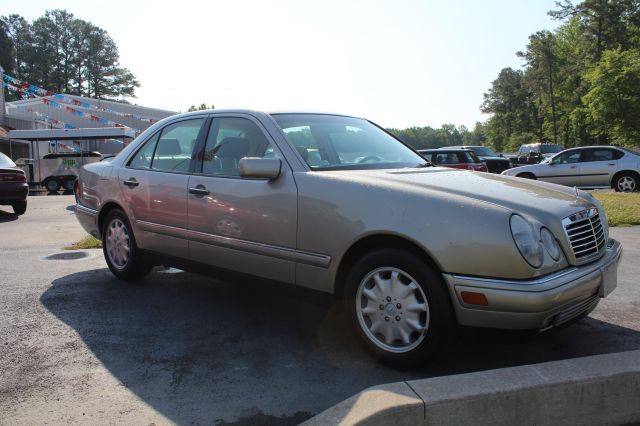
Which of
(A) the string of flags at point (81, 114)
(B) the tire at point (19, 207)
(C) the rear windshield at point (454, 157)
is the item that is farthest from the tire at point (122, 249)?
(A) the string of flags at point (81, 114)

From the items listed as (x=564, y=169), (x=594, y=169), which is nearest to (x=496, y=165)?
(x=564, y=169)

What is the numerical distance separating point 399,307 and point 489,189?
911 millimetres

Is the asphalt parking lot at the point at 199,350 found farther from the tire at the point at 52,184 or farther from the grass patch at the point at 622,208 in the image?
the tire at the point at 52,184

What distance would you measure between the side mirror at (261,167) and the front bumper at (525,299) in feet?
4.45

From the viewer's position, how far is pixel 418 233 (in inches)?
114

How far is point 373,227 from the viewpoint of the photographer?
306cm

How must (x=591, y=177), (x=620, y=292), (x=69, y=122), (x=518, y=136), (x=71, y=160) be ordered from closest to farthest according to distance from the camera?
(x=620, y=292), (x=591, y=177), (x=71, y=160), (x=69, y=122), (x=518, y=136)

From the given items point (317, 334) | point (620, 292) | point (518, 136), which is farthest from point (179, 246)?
point (518, 136)

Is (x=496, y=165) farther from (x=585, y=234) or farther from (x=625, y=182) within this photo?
(x=585, y=234)

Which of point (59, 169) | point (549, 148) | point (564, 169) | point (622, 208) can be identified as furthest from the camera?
point (549, 148)

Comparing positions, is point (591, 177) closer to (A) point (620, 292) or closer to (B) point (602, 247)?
(A) point (620, 292)

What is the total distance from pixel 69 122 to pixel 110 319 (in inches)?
1529

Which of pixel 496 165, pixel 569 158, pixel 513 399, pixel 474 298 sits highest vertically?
pixel 569 158

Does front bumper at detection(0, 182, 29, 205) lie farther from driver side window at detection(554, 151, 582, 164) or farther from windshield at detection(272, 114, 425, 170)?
driver side window at detection(554, 151, 582, 164)
